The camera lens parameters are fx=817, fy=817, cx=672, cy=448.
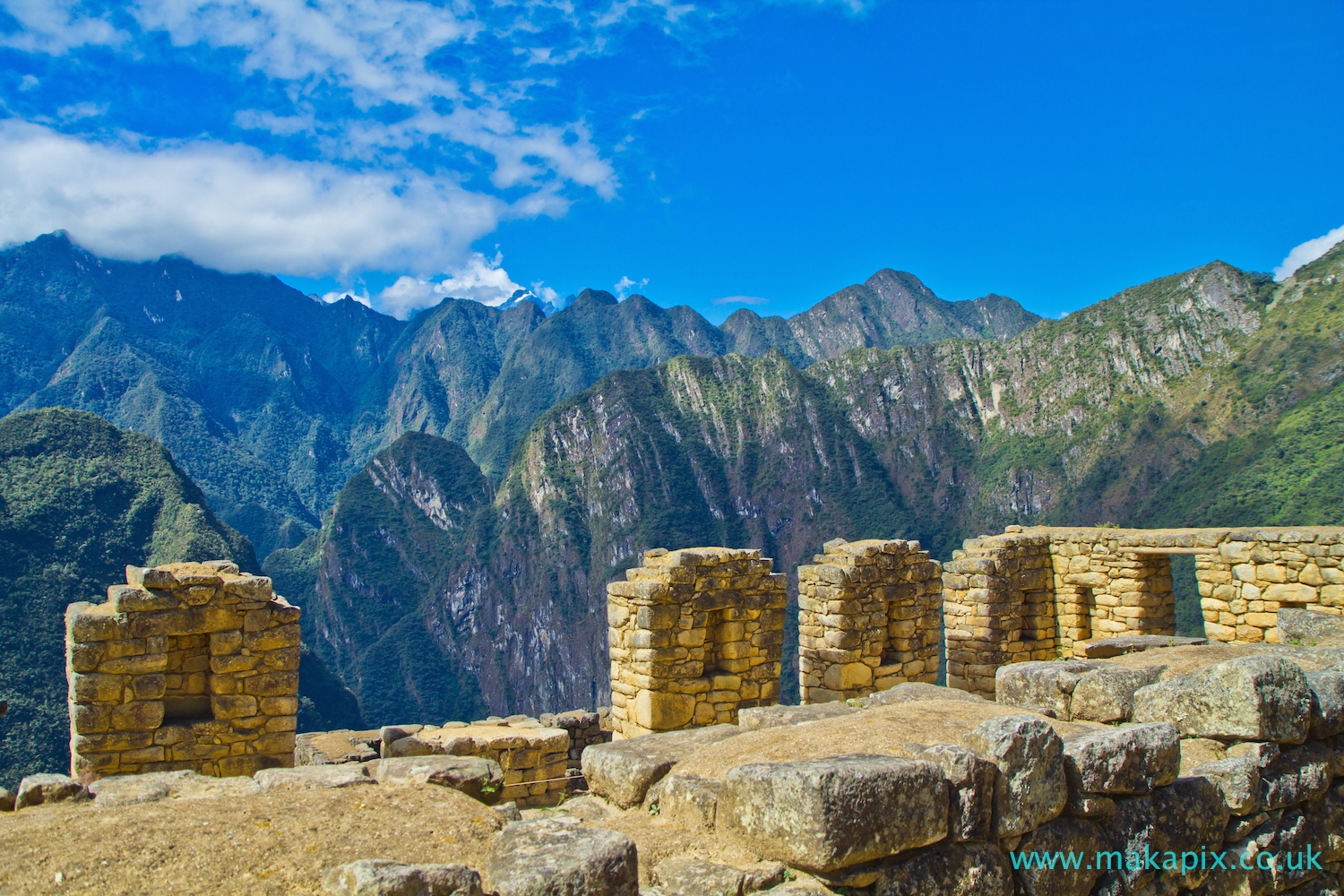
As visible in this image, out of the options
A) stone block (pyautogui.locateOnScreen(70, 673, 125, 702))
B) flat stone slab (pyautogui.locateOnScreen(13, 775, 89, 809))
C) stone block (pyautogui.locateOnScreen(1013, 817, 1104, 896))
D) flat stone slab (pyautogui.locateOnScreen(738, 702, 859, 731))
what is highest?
stone block (pyautogui.locateOnScreen(70, 673, 125, 702))

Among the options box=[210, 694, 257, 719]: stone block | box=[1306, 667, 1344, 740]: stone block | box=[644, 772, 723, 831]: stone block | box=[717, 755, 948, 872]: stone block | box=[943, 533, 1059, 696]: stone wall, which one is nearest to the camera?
box=[717, 755, 948, 872]: stone block

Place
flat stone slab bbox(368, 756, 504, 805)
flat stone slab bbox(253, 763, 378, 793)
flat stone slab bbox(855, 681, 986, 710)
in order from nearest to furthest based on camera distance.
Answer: flat stone slab bbox(253, 763, 378, 793) < flat stone slab bbox(368, 756, 504, 805) < flat stone slab bbox(855, 681, 986, 710)

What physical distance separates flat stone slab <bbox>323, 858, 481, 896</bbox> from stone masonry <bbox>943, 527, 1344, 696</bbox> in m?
10.7

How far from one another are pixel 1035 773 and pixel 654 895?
1911 millimetres

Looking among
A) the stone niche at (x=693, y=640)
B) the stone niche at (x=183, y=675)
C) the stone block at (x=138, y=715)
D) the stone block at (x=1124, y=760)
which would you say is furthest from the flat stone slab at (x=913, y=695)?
the stone block at (x=138, y=715)

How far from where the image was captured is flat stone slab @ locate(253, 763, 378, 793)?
4766mm

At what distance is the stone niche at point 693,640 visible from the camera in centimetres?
908

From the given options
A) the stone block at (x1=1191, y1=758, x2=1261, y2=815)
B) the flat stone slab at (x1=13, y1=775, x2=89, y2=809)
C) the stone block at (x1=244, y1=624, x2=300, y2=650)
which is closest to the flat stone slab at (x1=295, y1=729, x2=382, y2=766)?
the stone block at (x1=244, y1=624, x2=300, y2=650)

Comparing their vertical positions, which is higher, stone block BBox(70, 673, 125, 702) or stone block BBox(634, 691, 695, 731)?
stone block BBox(70, 673, 125, 702)

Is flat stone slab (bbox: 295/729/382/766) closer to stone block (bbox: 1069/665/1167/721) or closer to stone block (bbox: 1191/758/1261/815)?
stone block (bbox: 1069/665/1167/721)

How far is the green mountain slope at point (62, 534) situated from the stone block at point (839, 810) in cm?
5248

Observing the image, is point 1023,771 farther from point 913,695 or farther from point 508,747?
point 508,747

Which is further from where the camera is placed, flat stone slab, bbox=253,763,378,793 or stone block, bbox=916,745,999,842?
flat stone slab, bbox=253,763,378,793

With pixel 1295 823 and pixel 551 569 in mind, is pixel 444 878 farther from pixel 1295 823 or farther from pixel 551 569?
pixel 551 569
